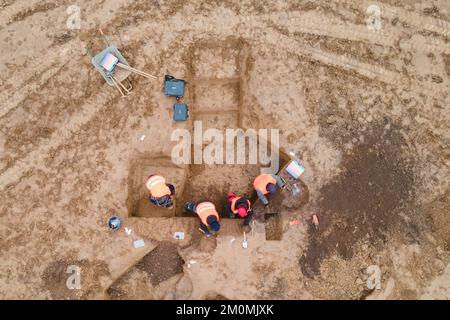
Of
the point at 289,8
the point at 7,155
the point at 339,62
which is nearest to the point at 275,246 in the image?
the point at 339,62

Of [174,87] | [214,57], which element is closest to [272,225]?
[174,87]

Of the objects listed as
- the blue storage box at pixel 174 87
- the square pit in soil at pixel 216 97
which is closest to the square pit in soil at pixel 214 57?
the square pit in soil at pixel 216 97

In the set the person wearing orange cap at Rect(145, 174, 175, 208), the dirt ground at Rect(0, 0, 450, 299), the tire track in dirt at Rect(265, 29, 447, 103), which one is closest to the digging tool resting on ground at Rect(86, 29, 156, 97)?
the dirt ground at Rect(0, 0, 450, 299)

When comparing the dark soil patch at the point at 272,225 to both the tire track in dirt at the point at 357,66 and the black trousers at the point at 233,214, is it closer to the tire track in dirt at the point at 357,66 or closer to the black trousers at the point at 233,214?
the black trousers at the point at 233,214

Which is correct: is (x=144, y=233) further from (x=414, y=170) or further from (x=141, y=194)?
(x=414, y=170)

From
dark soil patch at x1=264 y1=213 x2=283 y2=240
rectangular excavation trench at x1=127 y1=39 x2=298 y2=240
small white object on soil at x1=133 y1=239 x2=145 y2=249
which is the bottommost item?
small white object on soil at x1=133 y1=239 x2=145 y2=249

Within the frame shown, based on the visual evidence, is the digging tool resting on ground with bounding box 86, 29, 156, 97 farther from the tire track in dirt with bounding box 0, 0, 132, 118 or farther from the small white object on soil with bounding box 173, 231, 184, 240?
the small white object on soil with bounding box 173, 231, 184, 240
